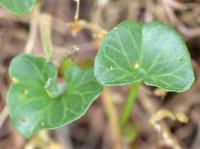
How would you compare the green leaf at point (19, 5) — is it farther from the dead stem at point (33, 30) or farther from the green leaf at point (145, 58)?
the dead stem at point (33, 30)

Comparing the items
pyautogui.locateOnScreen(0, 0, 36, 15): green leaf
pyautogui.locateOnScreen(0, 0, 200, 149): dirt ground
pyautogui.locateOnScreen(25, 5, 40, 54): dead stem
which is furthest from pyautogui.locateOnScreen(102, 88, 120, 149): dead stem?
pyautogui.locateOnScreen(0, 0, 36, 15): green leaf

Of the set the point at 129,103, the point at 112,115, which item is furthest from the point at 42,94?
the point at 112,115

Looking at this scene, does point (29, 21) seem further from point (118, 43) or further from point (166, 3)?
point (118, 43)

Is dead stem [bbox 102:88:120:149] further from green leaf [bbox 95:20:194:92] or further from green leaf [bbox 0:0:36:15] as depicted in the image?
green leaf [bbox 0:0:36:15]

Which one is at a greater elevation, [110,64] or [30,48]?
[110,64]

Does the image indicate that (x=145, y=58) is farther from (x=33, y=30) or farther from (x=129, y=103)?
(x=33, y=30)

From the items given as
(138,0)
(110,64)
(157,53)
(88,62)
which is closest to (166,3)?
(138,0)

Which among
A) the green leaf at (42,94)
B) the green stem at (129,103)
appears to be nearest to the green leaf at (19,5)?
the green leaf at (42,94)
